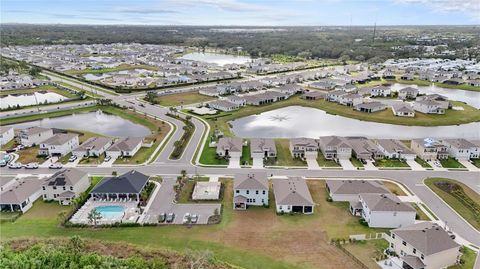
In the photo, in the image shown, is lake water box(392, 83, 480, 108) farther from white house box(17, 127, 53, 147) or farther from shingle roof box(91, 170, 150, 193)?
white house box(17, 127, 53, 147)

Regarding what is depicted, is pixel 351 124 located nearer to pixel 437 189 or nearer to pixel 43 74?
pixel 437 189

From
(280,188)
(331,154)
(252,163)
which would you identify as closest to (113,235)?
(280,188)

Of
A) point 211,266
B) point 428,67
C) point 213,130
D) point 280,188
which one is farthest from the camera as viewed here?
point 428,67

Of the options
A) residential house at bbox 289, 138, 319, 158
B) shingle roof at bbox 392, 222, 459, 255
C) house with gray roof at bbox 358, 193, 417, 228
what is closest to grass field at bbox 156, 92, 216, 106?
residential house at bbox 289, 138, 319, 158

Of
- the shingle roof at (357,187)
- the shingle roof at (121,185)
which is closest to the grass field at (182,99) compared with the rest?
the shingle roof at (121,185)

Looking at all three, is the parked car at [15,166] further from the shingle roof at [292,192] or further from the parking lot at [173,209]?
the shingle roof at [292,192]

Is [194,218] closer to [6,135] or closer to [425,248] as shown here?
[425,248]
